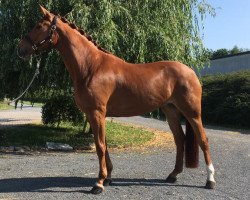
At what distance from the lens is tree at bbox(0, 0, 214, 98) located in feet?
33.0

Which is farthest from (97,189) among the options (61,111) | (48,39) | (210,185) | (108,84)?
(61,111)

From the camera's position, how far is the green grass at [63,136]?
11466 millimetres

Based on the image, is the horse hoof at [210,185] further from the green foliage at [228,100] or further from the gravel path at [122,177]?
the green foliage at [228,100]

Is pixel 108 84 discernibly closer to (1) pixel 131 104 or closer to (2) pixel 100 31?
(1) pixel 131 104

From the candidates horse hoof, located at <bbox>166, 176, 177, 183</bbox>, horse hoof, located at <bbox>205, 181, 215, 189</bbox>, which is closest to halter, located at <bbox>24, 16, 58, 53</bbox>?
horse hoof, located at <bbox>166, 176, 177, 183</bbox>

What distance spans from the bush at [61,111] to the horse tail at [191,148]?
781cm

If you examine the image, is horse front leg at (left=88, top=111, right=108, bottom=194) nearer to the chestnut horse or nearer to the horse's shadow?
the chestnut horse

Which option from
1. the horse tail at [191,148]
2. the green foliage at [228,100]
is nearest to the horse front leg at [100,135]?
the horse tail at [191,148]

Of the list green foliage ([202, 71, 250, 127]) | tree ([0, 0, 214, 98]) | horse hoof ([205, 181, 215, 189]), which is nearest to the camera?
horse hoof ([205, 181, 215, 189])

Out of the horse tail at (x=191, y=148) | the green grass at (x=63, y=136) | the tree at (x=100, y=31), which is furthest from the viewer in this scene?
the green grass at (x=63, y=136)

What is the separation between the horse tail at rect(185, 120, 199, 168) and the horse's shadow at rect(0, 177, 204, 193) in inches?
18.5

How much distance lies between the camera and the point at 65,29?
6.18 metres

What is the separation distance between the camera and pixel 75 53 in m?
6.21

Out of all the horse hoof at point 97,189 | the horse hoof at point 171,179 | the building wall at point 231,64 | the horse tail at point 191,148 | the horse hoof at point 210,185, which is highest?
the building wall at point 231,64
